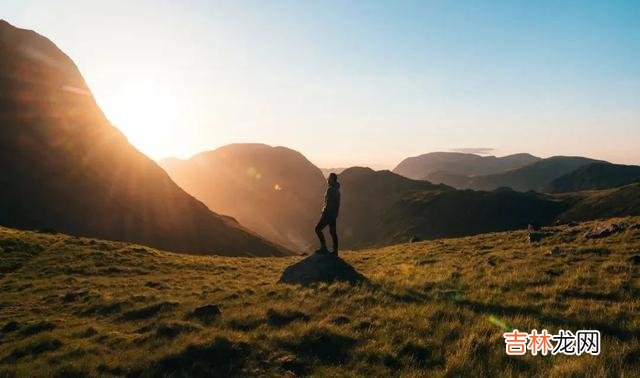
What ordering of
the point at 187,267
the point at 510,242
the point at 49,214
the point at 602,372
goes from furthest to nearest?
the point at 49,214 → the point at 187,267 → the point at 510,242 → the point at 602,372

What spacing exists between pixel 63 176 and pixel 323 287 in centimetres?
10125

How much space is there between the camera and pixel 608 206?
143m

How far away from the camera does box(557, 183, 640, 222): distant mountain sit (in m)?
132

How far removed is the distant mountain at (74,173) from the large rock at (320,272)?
8359 centimetres

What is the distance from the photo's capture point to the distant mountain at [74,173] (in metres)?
94.6

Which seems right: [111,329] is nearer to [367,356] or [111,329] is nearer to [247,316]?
[247,316]

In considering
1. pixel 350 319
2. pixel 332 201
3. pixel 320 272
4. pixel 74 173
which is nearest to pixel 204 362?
pixel 350 319

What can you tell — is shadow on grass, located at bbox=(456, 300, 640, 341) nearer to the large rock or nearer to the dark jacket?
the large rock

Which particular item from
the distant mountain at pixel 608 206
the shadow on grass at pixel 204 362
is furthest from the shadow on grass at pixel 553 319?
the distant mountain at pixel 608 206

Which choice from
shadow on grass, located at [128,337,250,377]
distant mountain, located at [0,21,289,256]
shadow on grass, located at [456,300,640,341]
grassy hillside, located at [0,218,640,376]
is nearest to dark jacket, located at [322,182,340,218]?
grassy hillside, located at [0,218,640,376]

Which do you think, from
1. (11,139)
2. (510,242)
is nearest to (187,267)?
(510,242)

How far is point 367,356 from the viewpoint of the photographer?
32.4 feet

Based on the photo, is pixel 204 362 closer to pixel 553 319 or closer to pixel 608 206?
pixel 553 319

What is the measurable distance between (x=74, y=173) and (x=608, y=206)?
153606 mm
